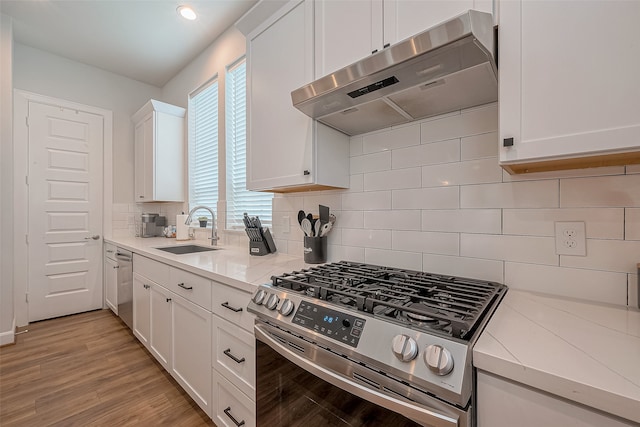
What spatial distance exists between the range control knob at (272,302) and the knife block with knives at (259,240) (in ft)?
3.12

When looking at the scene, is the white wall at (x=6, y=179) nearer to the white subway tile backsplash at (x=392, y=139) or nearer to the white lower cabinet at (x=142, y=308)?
the white lower cabinet at (x=142, y=308)

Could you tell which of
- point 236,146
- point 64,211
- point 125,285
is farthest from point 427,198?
point 64,211

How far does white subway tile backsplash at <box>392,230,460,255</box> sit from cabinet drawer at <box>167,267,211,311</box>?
102 cm

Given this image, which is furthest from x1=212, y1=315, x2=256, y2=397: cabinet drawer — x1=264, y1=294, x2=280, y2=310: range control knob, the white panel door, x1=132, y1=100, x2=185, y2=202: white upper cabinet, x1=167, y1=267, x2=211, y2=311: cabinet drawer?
the white panel door

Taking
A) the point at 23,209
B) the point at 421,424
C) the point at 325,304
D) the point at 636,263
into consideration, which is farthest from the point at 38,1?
the point at 636,263

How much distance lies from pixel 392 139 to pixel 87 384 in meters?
2.59

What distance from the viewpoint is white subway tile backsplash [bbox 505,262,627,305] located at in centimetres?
90

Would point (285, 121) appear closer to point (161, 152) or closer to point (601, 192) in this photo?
point (601, 192)

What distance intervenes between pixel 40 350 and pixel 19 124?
2285mm

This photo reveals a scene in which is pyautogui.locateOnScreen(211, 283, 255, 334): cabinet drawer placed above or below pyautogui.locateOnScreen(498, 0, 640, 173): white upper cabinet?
below

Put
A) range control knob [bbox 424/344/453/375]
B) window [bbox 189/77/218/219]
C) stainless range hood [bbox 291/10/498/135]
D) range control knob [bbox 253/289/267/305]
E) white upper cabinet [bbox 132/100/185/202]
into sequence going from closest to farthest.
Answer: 1. range control knob [bbox 424/344/453/375]
2. stainless range hood [bbox 291/10/498/135]
3. range control knob [bbox 253/289/267/305]
4. window [bbox 189/77/218/219]
5. white upper cabinet [bbox 132/100/185/202]

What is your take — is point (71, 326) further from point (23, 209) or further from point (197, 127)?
point (197, 127)

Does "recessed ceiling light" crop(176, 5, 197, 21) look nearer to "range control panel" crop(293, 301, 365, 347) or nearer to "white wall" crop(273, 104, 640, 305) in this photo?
"white wall" crop(273, 104, 640, 305)

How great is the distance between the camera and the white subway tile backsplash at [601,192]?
2.88 feet
